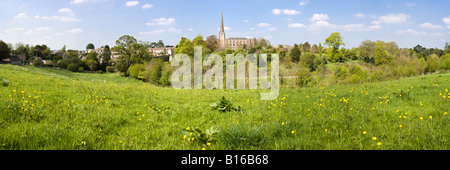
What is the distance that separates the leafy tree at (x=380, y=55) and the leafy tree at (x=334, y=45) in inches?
342

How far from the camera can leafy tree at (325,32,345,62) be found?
62.0 meters

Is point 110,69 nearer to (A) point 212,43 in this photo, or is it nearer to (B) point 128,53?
(B) point 128,53

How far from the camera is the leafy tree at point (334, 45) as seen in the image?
62.0 m

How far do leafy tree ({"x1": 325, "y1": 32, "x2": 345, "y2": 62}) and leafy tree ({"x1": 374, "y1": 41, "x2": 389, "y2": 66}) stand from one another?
8693 mm

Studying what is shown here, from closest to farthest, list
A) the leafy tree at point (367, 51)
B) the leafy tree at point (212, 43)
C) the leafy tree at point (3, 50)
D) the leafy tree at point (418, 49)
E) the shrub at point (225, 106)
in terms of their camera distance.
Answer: the shrub at point (225, 106)
the leafy tree at point (3, 50)
the leafy tree at point (367, 51)
the leafy tree at point (212, 43)
the leafy tree at point (418, 49)

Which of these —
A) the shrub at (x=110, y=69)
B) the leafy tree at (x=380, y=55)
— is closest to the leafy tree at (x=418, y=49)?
the leafy tree at (x=380, y=55)

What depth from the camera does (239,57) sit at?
43.5 m

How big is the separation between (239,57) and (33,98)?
38.4 m

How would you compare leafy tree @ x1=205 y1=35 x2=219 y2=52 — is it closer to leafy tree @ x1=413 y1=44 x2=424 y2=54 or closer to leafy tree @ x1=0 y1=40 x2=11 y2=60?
leafy tree @ x1=0 y1=40 x2=11 y2=60

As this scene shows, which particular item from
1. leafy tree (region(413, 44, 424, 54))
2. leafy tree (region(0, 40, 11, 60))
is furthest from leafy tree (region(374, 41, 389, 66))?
leafy tree (region(0, 40, 11, 60))

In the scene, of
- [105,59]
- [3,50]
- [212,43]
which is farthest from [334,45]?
[3,50]

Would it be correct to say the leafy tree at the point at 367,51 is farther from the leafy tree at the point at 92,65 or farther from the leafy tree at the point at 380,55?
the leafy tree at the point at 92,65
